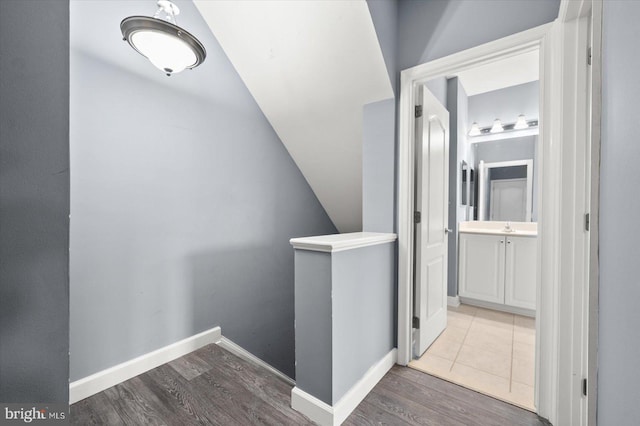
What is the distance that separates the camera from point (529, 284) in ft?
9.32

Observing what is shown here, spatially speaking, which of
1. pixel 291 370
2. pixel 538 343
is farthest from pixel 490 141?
pixel 291 370

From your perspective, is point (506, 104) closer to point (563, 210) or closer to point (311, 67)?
point (563, 210)

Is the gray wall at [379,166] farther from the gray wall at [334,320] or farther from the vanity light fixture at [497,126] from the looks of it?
the vanity light fixture at [497,126]

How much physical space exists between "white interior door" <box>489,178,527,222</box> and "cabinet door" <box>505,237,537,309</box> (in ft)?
2.09

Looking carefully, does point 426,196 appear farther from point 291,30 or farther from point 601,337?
point 291,30

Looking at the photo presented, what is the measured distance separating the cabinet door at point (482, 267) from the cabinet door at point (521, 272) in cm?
7

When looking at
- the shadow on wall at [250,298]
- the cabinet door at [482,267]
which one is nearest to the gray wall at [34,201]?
the shadow on wall at [250,298]

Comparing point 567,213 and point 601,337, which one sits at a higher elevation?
point 567,213

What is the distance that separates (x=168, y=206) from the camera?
77.9 inches

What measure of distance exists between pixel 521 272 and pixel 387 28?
2784 millimetres

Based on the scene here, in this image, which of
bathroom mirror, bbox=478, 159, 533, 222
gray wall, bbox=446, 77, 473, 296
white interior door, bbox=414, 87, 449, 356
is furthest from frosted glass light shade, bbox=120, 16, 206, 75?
bathroom mirror, bbox=478, 159, 533, 222

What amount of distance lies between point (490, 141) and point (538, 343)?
2885 mm

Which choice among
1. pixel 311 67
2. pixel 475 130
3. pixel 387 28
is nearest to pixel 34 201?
pixel 311 67

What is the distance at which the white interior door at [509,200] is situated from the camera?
3354mm
